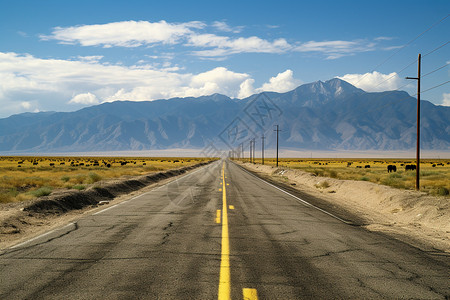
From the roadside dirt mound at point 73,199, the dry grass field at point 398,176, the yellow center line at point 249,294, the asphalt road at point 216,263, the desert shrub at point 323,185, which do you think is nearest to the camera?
the yellow center line at point 249,294

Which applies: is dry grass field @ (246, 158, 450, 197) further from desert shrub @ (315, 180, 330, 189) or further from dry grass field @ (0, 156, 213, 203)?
dry grass field @ (0, 156, 213, 203)

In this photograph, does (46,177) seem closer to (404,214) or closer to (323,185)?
(323,185)

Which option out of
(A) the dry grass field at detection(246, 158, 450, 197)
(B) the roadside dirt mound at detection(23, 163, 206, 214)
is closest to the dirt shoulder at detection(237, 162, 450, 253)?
(A) the dry grass field at detection(246, 158, 450, 197)

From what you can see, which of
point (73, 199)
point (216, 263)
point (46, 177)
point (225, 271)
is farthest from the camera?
point (46, 177)

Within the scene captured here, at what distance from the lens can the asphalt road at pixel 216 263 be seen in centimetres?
511

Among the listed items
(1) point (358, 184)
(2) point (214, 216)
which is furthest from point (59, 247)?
(1) point (358, 184)

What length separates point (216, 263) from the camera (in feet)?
20.8

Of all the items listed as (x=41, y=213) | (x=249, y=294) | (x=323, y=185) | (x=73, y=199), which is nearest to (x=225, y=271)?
(x=249, y=294)

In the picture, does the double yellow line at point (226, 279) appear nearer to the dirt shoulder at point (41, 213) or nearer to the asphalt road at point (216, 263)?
the asphalt road at point (216, 263)

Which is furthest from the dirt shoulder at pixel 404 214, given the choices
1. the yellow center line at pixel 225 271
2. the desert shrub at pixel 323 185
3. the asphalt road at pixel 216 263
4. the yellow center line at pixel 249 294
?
the yellow center line at pixel 249 294

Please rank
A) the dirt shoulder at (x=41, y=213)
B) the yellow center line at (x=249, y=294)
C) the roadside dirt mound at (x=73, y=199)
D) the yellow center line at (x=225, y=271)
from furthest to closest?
the roadside dirt mound at (x=73, y=199) < the dirt shoulder at (x=41, y=213) < the yellow center line at (x=225, y=271) < the yellow center line at (x=249, y=294)

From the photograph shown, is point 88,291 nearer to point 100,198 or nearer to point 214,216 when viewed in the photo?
point 214,216

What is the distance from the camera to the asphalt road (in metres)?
5.11

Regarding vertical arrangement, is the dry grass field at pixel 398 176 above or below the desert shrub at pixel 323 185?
above
